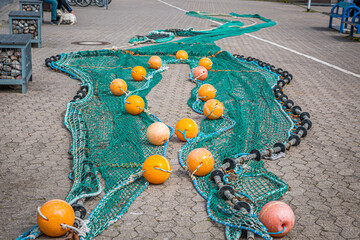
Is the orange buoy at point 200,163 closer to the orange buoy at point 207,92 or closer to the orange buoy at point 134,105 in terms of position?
the orange buoy at point 134,105

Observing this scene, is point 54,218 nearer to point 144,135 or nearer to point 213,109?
point 144,135

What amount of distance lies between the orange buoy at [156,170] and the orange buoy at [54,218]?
1197mm

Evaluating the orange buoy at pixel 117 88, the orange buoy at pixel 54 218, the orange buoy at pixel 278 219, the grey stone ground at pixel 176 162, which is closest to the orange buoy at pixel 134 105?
the grey stone ground at pixel 176 162

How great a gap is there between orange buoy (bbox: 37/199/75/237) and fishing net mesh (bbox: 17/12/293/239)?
19 cm

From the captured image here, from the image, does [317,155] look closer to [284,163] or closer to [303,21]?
[284,163]

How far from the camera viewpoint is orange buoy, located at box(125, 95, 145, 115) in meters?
6.98

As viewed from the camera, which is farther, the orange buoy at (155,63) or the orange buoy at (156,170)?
the orange buoy at (155,63)

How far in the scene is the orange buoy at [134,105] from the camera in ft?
22.9

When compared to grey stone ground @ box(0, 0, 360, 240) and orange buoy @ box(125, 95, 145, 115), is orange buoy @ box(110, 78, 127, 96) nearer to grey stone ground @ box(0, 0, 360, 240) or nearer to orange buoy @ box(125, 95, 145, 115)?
grey stone ground @ box(0, 0, 360, 240)

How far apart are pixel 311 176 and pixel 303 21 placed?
1929 centimetres

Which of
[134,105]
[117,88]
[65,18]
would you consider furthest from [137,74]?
[65,18]

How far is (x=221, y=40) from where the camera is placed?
15633 millimetres

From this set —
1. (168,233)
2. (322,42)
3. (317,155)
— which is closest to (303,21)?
(322,42)

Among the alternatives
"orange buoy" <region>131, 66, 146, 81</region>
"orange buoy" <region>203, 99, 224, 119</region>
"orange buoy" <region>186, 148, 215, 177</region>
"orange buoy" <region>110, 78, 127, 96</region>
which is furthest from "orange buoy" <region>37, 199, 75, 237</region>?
"orange buoy" <region>131, 66, 146, 81</region>
